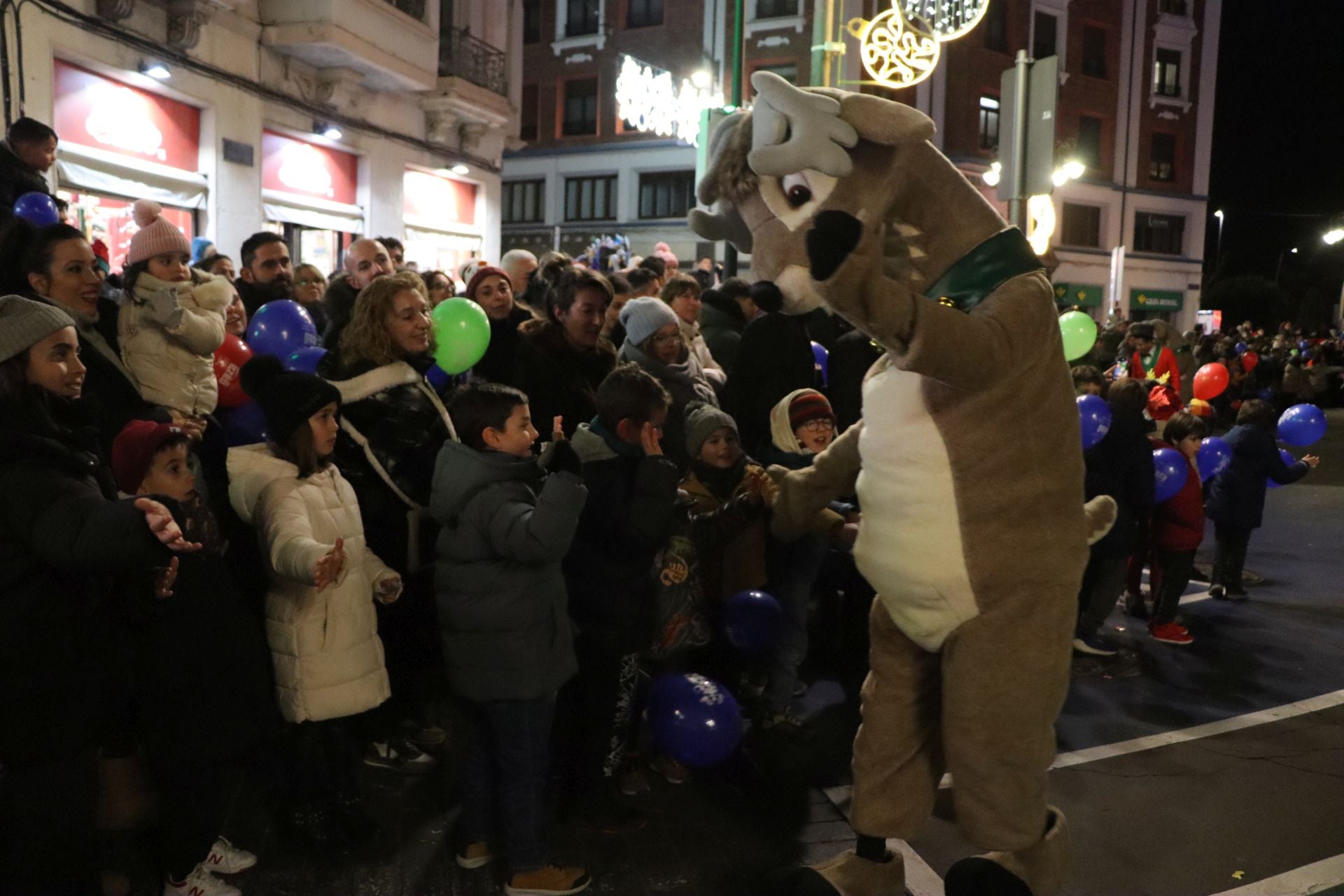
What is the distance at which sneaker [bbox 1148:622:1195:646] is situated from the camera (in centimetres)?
644

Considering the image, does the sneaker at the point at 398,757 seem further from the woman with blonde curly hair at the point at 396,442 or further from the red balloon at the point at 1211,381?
the red balloon at the point at 1211,381

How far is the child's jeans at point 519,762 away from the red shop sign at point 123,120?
877cm

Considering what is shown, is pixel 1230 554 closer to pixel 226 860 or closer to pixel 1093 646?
pixel 1093 646

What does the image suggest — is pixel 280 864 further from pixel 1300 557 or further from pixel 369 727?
pixel 1300 557

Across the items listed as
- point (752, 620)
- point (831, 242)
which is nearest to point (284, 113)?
point (752, 620)

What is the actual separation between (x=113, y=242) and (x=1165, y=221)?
33.2m

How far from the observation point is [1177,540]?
651cm

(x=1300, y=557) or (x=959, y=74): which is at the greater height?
(x=959, y=74)

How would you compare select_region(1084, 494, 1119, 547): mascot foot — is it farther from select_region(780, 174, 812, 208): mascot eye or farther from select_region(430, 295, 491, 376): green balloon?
select_region(430, 295, 491, 376): green balloon

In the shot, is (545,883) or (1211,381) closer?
(545,883)

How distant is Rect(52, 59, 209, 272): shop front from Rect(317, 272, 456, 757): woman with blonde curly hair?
22.3ft

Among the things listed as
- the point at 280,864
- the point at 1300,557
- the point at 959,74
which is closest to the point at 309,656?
the point at 280,864

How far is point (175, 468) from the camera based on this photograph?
312 centimetres

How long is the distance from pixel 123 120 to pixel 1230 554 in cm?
1079
